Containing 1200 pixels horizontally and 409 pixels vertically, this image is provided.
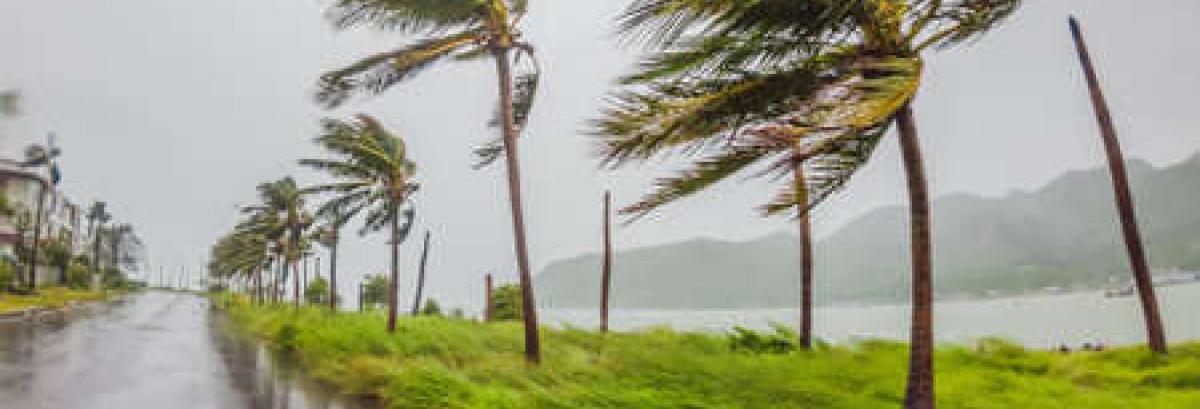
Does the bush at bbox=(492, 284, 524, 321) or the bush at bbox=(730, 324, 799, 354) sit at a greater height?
the bush at bbox=(730, 324, 799, 354)

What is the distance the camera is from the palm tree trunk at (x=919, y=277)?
412 centimetres

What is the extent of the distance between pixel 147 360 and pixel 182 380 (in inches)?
125

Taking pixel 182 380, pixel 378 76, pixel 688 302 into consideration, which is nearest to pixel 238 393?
pixel 182 380

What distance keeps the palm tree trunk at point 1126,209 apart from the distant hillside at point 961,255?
93920mm

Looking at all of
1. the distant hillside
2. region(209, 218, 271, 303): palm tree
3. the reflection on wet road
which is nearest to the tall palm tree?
the reflection on wet road

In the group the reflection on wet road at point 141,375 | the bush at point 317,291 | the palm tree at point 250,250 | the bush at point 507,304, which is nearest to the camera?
the reflection on wet road at point 141,375

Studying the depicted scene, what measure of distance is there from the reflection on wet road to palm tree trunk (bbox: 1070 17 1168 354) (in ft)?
38.9

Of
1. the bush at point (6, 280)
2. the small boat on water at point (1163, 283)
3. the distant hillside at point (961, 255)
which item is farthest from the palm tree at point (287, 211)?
the distant hillside at point (961, 255)

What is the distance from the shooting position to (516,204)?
942 cm

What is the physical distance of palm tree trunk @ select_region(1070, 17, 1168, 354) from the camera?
9.32 m

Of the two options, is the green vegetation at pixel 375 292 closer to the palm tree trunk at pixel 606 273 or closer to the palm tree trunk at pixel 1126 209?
the palm tree trunk at pixel 606 273

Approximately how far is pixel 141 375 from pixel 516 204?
615 cm

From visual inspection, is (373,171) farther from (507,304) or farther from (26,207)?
(26,207)

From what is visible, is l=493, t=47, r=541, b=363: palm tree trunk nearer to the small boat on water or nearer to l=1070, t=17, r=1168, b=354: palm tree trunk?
l=1070, t=17, r=1168, b=354: palm tree trunk
